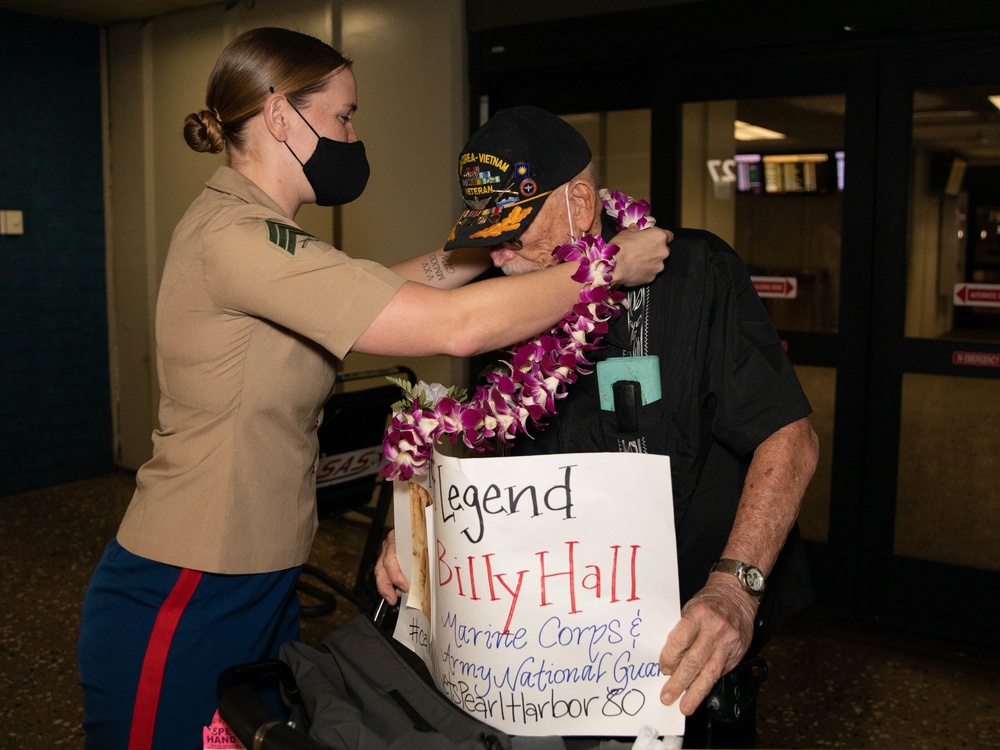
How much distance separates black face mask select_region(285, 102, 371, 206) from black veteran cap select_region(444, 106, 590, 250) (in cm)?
29

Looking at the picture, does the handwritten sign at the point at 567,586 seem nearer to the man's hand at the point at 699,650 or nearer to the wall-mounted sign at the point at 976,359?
the man's hand at the point at 699,650

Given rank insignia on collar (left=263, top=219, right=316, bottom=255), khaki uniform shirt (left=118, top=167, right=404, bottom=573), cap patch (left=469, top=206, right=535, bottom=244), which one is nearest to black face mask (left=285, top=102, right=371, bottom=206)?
khaki uniform shirt (left=118, top=167, right=404, bottom=573)

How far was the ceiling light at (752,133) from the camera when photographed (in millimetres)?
4113

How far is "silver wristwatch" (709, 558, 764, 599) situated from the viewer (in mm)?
1455

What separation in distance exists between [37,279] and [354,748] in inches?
228

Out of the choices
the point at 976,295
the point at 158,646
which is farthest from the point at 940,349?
the point at 158,646

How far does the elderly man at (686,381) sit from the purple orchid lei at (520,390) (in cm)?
8

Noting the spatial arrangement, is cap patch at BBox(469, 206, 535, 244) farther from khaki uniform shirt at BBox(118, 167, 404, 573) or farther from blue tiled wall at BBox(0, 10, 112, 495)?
blue tiled wall at BBox(0, 10, 112, 495)

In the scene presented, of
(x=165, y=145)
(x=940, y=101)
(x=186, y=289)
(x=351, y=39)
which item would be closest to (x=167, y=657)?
(x=186, y=289)

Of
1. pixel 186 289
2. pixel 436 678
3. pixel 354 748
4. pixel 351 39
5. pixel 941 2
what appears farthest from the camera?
pixel 351 39

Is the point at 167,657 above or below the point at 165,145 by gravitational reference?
below

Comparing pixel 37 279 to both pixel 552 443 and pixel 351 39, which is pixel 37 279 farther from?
pixel 552 443

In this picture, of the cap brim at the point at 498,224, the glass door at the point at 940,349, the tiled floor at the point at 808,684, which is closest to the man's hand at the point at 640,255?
the cap brim at the point at 498,224

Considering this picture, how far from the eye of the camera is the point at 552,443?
1.78 meters
